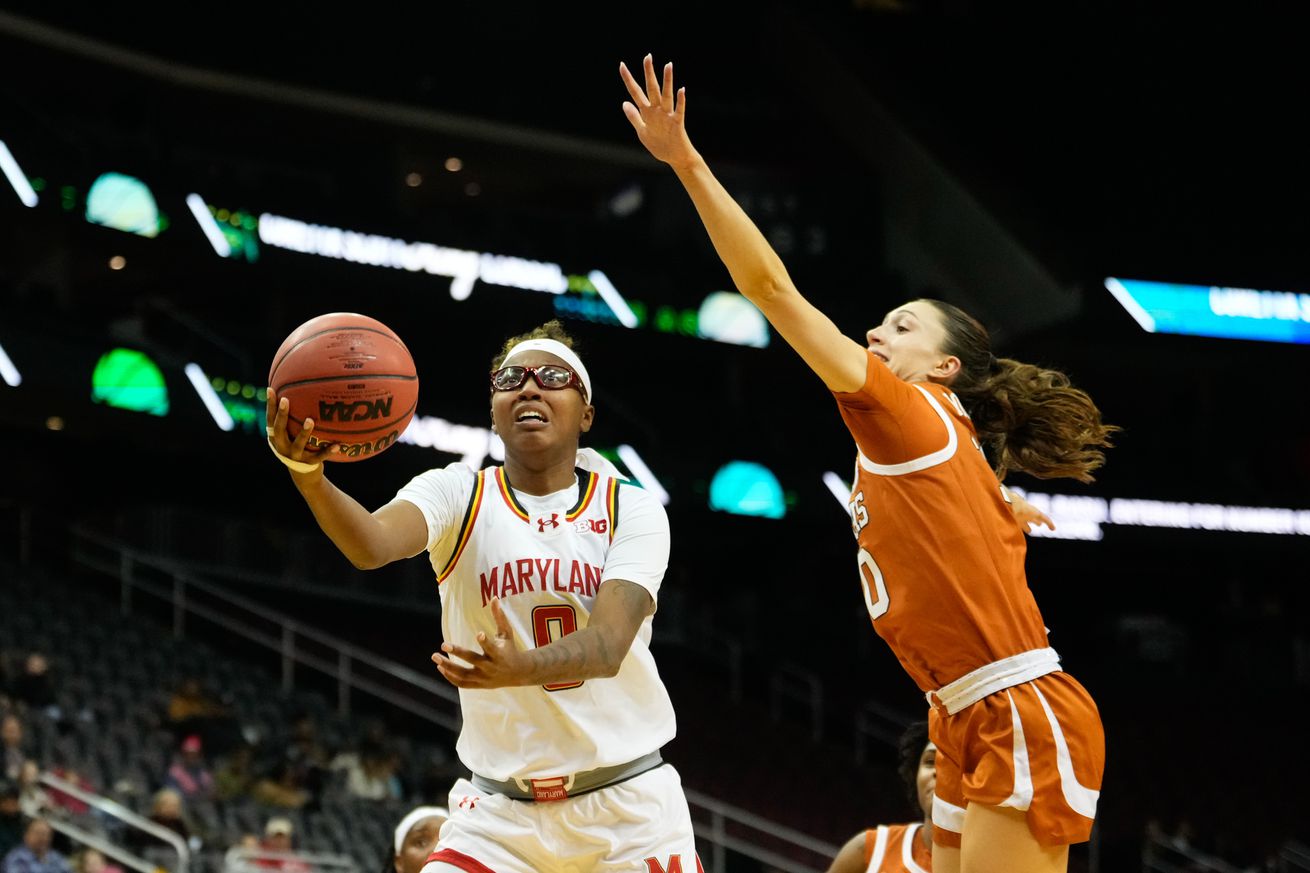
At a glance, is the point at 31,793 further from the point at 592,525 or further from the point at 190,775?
the point at 592,525

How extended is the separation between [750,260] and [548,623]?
1.44 meters

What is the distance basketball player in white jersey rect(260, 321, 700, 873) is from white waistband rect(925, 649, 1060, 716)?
94cm

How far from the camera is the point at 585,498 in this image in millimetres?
5395

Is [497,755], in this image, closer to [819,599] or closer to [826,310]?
[826,310]

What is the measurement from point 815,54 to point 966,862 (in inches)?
1102

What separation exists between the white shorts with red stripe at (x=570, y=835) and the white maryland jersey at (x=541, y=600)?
0.35 feet

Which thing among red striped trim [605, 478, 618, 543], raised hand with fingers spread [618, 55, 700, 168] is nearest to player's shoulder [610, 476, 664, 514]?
red striped trim [605, 478, 618, 543]

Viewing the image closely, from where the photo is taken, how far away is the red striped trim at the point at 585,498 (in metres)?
5.32

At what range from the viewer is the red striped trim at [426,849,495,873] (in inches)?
193

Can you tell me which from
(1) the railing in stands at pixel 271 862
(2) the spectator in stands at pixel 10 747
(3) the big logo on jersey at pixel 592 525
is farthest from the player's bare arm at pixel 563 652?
(2) the spectator in stands at pixel 10 747

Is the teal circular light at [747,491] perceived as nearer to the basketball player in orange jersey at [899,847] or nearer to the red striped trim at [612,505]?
the basketball player in orange jersey at [899,847]

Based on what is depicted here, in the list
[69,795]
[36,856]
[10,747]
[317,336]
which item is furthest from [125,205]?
[317,336]

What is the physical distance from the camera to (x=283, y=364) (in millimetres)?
4844

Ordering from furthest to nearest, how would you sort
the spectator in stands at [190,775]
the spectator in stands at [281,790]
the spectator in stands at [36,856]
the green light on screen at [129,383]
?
the green light on screen at [129,383], the spectator in stands at [281,790], the spectator in stands at [190,775], the spectator in stands at [36,856]
